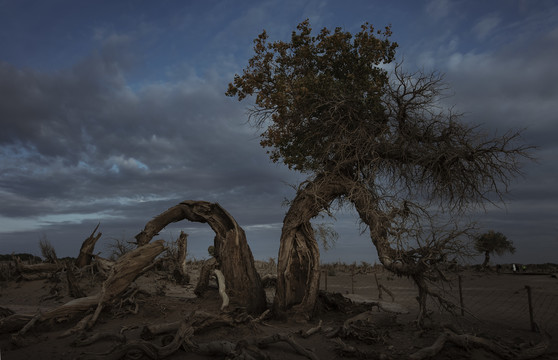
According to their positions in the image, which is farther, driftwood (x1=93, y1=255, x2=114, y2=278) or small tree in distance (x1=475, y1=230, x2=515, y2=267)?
small tree in distance (x1=475, y1=230, x2=515, y2=267)

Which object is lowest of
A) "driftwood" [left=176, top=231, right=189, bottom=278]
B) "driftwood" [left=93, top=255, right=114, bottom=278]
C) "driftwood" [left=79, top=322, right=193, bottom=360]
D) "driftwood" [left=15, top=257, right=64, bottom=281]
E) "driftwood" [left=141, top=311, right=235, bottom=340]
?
"driftwood" [left=79, top=322, right=193, bottom=360]

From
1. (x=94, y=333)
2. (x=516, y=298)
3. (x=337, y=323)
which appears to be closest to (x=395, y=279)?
(x=516, y=298)

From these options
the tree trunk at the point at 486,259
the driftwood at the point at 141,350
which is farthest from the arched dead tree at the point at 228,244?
the tree trunk at the point at 486,259

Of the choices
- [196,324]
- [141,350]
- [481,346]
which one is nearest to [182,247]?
[196,324]

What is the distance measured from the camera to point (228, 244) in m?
13.3

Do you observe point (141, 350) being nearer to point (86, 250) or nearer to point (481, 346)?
point (481, 346)

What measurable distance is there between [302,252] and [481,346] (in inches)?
219

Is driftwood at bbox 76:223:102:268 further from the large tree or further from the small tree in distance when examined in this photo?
the small tree in distance

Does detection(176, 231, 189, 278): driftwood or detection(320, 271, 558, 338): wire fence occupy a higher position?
detection(176, 231, 189, 278): driftwood

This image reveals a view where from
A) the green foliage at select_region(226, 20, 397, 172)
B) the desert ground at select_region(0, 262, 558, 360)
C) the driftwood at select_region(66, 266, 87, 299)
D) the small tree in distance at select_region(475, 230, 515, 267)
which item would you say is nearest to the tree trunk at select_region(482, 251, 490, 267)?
the small tree in distance at select_region(475, 230, 515, 267)

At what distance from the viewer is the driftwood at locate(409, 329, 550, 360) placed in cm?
981

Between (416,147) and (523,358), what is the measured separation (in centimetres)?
653

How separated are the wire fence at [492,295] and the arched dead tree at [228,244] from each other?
5.27m

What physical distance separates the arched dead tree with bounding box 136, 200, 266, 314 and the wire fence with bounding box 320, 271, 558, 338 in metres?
5.27
